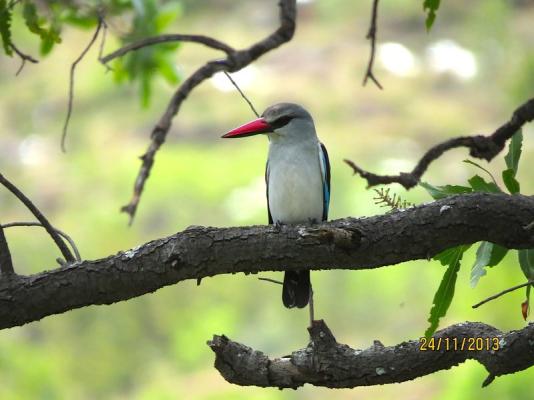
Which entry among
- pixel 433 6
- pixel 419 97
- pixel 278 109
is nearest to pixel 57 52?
pixel 419 97

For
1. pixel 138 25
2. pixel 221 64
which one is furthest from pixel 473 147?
pixel 138 25

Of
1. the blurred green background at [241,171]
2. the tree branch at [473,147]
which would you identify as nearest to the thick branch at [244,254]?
the tree branch at [473,147]

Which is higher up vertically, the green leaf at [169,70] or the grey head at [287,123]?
the green leaf at [169,70]

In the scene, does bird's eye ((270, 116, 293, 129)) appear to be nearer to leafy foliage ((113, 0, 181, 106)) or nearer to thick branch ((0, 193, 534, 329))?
leafy foliage ((113, 0, 181, 106))

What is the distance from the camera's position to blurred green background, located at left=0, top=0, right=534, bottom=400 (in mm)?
8516

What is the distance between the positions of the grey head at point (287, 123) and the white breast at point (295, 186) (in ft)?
0.20

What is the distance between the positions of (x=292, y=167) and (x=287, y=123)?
0.22 meters

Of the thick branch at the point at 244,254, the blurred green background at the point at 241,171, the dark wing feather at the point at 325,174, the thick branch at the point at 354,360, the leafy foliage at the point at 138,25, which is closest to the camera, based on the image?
the thick branch at the point at 244,254

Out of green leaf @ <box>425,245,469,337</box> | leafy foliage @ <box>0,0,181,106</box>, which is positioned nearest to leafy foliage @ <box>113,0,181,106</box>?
leafy foliage @ <box>0,0,181,106</box>

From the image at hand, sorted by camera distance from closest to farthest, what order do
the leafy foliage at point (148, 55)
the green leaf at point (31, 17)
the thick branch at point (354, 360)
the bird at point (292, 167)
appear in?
the thick branch at point (354, 360)
the green leaf at point (31, 17)
the bird at point (292, 167)
the leafy foliage at point (148, 55)

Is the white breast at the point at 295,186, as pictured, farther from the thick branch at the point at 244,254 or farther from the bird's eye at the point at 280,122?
the thick branch at the point at 244,254

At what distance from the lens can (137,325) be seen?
9.13 metres

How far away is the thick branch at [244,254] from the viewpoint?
272 cm

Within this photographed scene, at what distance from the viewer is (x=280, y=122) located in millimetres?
4168
